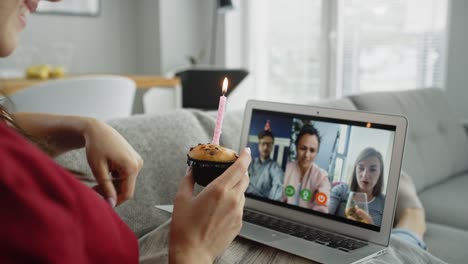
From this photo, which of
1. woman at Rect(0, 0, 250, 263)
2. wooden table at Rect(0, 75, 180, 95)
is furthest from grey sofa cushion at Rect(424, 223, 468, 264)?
wooden table at Rect(0, 75, 180, 95)

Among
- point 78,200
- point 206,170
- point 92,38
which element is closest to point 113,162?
point 206,170

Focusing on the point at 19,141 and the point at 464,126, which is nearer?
the point at 19,141

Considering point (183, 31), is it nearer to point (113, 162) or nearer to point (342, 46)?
point (342, 46)

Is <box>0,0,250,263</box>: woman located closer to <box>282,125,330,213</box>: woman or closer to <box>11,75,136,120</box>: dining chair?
<box>282,125,330,213</box>: woman

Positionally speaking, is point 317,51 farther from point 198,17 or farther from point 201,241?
point 201,241

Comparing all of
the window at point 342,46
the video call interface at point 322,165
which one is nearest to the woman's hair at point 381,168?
the video call interface at point 322,165

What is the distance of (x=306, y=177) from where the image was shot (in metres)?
1.20

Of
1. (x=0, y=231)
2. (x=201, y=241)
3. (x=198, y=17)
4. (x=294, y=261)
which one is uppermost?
(x=198, y=17)

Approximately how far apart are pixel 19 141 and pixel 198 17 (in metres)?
4.73

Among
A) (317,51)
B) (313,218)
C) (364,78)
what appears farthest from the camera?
(317,51)

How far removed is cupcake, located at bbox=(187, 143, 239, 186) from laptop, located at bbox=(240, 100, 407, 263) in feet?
1.14

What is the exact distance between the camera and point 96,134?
2.67ft

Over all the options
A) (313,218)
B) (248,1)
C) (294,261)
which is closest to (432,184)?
(313,218)

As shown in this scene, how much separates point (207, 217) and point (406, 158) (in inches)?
57.3
